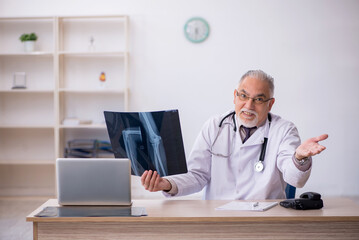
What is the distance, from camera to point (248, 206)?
2.00 metres

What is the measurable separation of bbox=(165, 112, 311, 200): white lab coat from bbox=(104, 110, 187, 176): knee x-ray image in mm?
249

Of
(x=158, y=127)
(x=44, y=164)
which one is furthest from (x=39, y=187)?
(x=158, y=127)

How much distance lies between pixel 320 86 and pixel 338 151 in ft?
2.68

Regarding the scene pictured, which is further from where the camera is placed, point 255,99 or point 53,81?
point 53,81

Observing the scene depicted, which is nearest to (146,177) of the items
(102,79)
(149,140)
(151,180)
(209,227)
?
(151,180)

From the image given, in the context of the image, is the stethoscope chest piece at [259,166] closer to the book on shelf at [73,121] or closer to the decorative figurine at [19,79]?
the book on shelf at [73,121]

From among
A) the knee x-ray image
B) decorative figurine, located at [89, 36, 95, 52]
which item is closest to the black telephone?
the knee x-ray image

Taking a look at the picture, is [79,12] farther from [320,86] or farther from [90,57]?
[320,86]

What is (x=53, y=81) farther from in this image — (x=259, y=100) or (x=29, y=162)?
(x=259, y=100)

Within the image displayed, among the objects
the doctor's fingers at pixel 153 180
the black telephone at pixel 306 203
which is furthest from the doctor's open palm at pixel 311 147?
the doctor's fingers at pixel 153 180

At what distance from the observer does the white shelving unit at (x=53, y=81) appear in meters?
5.44

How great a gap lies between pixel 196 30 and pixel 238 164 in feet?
10.5

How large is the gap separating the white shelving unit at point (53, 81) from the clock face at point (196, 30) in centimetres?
76

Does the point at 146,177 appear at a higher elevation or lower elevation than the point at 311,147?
lower
